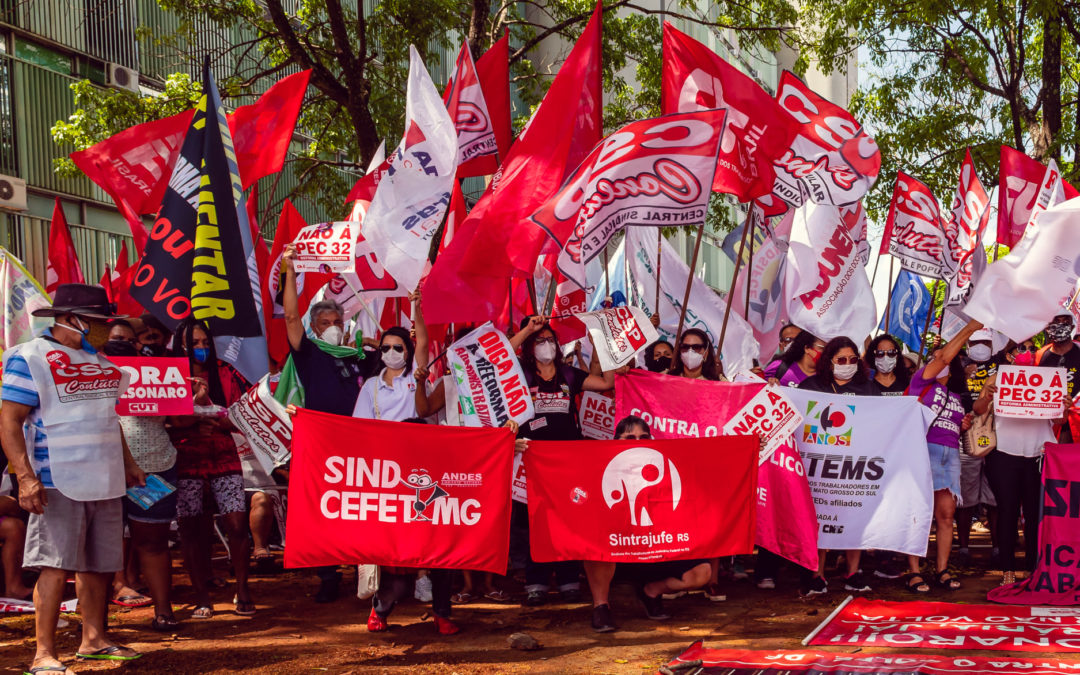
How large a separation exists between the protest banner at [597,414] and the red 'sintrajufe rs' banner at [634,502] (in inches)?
53.9

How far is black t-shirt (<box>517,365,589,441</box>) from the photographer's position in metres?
7.96

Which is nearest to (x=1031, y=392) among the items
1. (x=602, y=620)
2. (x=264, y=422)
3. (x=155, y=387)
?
(x=602, y=620)

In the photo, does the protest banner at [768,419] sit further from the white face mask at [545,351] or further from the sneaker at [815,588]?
the white face mask at [545,351]

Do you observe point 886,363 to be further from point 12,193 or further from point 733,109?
point 12,193

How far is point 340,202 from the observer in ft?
61.0

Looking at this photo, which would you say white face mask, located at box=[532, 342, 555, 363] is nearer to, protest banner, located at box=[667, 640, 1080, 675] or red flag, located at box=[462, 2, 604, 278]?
red flag, located at box=[462, 2, 604, 278]

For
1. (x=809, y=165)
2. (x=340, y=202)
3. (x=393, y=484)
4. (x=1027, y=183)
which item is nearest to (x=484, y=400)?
(x=393, y=484)

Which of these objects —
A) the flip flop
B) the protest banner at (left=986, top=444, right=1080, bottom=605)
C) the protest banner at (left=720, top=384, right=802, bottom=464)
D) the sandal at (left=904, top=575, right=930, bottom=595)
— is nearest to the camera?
the flip flop

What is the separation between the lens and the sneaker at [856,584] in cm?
830

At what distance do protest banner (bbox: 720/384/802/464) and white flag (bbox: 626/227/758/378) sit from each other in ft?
6.81

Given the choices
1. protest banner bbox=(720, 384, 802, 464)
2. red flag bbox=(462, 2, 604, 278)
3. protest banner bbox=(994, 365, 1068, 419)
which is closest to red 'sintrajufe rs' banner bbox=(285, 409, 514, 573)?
red flag bbox=(462, 2, 604, 278)

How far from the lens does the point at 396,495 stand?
7.01 m

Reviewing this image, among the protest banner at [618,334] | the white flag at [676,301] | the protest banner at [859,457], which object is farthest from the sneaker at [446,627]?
the white flag at [676,301]

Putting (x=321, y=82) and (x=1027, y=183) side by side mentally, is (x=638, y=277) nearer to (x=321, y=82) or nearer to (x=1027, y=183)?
(x=1027, y=183)
